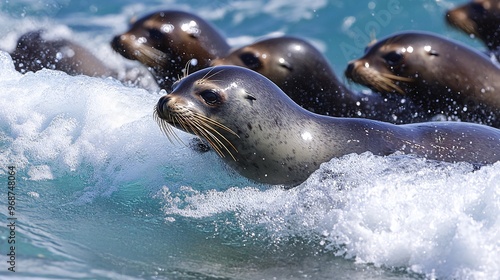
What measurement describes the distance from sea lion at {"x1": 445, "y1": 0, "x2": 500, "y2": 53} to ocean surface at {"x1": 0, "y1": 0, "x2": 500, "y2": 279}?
4505 millimetres

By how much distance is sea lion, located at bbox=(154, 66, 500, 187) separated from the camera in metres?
6.29

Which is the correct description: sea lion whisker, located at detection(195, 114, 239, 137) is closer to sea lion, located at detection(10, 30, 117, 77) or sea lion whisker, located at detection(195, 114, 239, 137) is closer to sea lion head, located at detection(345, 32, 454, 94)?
sea lion head, located at detection(345, 32, 454, 94)

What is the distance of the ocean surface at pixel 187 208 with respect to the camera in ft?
17.3

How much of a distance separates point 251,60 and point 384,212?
3.50 meters

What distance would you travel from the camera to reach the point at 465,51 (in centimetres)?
910

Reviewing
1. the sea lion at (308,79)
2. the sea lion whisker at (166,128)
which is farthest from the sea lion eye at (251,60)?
the sea lion whisker at (166,128)

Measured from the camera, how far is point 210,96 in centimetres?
629

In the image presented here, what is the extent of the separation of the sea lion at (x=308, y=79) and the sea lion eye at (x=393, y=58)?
417 millimetres

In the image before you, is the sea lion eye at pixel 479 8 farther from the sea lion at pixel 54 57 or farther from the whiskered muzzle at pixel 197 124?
the whiskered muzzle at pixel 197 124

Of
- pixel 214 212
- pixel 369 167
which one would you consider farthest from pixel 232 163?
pixel 369 167

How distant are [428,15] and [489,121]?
6569 mm

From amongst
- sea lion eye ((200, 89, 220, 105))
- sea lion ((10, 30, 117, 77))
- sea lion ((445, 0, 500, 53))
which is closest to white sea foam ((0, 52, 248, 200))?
sea lion eye ((200, 89, 220, 105))

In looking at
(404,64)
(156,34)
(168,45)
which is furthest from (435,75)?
(156,34)

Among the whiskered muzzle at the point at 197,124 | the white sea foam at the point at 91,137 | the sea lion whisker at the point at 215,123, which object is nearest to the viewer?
the whiskered muzzle at the point at 197,124
